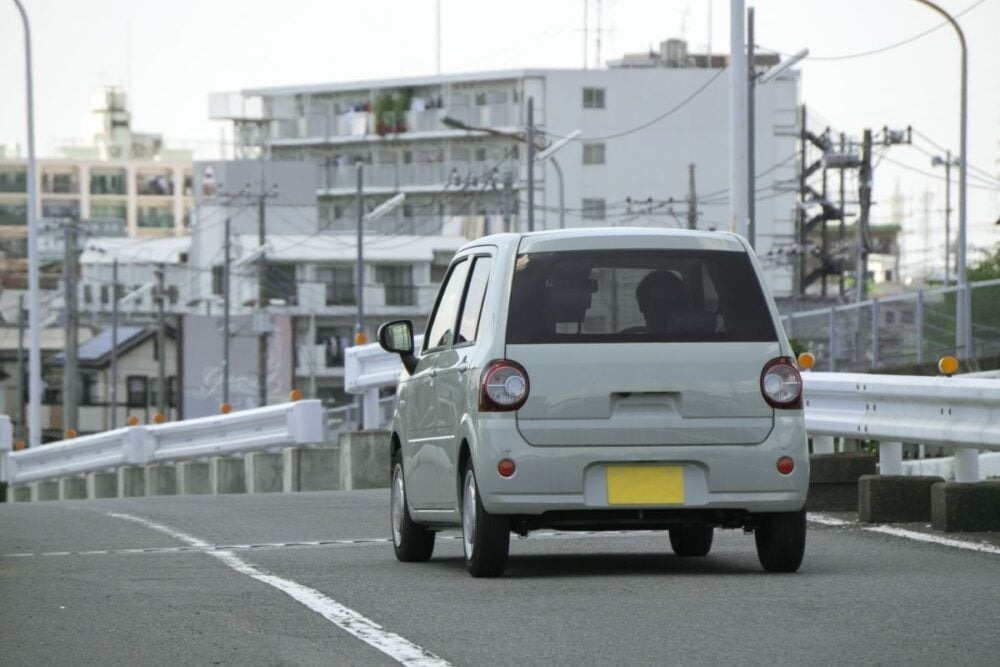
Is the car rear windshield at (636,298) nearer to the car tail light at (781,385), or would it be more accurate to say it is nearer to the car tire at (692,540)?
the car tail light at (781,385)

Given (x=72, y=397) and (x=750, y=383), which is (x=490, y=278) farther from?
(x=72, y=397)

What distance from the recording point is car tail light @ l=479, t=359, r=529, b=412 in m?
9.16

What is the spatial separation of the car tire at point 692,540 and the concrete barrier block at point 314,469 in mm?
13219

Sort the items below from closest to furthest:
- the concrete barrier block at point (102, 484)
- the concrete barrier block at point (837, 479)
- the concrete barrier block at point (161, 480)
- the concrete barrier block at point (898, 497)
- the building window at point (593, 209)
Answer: the concrete barrier block at point (898, 497), the concrete barrier block at point (837, 479), the concrete barrier block at point (161, 480), the concrete barrier block at point (102, 484), the building window at point (593, 209)

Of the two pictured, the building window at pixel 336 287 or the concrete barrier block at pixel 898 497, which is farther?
the building window at pixel 336 287

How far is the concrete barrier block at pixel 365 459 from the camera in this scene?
23.2 m

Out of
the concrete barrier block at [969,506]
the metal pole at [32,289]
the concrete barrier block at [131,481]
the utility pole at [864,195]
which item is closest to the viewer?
the concrete barrier block at [969,506]

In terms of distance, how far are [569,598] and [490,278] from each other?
6.26 feet

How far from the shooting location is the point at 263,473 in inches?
982

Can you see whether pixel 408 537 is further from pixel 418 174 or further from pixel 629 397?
pixel 418 174

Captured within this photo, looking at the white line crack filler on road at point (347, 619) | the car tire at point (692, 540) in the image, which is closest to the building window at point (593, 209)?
the white line crack filler on road at point (347, 619)

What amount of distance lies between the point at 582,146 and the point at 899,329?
64.8 metres

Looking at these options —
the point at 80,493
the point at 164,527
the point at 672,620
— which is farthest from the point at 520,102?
the point at 672,620

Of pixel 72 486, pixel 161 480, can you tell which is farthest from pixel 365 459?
pixel 72 486
